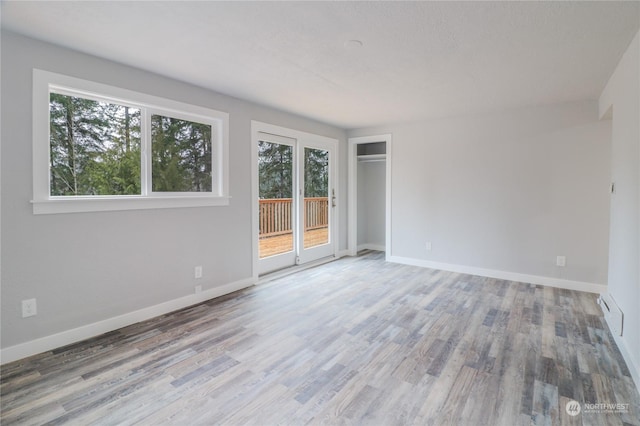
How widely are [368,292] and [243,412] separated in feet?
7.65

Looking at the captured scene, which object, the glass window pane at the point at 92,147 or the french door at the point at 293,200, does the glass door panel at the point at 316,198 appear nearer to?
the french door at the point at 293,200

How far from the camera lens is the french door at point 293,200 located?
177 inches

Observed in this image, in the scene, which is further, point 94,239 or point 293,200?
point 293,200

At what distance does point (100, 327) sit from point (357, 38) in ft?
10.3

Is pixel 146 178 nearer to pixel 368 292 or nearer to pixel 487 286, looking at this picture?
pixel 368 292

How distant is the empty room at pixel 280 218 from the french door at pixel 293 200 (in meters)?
0.06

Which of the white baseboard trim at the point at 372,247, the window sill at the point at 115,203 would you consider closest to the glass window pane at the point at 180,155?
the window sill at the point at 115,203

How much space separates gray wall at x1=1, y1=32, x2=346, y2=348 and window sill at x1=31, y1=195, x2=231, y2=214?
5cm

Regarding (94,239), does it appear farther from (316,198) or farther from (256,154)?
(316,198)

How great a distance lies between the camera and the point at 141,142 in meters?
3.05

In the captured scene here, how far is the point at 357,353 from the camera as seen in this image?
8.07 ft

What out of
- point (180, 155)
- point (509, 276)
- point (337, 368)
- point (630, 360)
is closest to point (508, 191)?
point (509, 276)

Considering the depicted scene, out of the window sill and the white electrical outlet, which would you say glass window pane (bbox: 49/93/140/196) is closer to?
the window sill

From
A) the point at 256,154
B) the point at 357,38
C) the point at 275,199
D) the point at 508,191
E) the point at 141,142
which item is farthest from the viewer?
the point at 275,199
